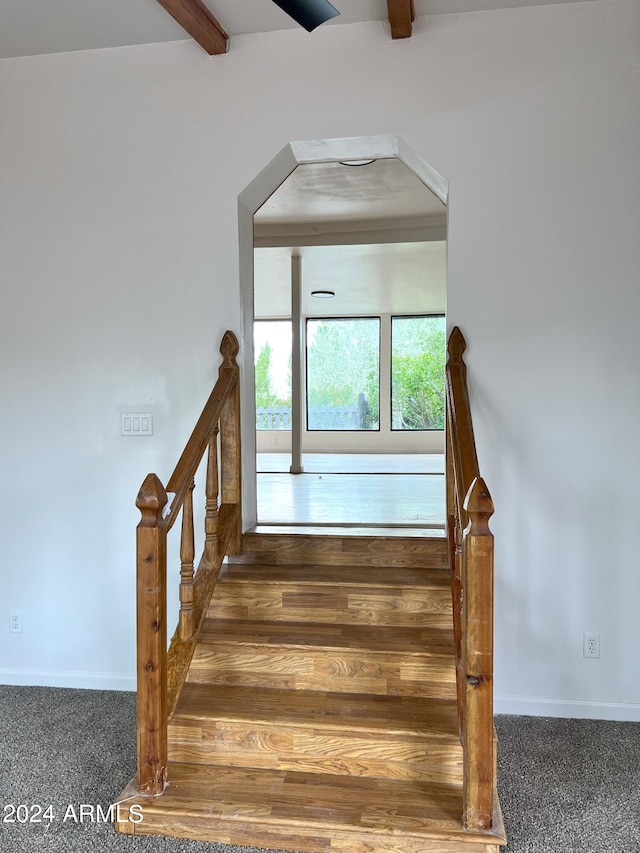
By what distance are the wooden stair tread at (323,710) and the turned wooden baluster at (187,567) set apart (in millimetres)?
235

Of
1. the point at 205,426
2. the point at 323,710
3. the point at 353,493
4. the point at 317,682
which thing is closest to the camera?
the point at 323,710

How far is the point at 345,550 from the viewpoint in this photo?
3008 mm

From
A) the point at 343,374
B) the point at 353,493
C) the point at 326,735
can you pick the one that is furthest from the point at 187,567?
the point at 343,374

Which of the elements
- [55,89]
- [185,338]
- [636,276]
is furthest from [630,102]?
[55,89]

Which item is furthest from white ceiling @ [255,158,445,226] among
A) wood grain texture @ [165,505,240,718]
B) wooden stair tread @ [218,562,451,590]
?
wooden stair tread @ [218,562,451,590]

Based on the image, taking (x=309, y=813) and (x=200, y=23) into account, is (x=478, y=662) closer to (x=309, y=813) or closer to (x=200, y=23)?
(x=309, y=813)

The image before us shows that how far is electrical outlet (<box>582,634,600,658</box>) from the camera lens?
9.40 ft

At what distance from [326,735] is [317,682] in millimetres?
272

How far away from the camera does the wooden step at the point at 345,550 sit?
2.96 metres

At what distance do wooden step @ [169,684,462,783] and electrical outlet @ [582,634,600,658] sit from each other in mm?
883

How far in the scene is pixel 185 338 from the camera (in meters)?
3.07

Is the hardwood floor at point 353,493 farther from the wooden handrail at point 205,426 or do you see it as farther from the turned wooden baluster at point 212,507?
the wooden handrail at point 205,426

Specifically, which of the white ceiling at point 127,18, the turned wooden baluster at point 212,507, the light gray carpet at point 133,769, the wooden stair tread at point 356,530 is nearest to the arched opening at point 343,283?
the wooden stair tread at point 356,530

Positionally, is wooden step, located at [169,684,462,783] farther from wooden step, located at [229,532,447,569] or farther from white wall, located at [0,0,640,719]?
white wall, located at [0,0,640,719]
